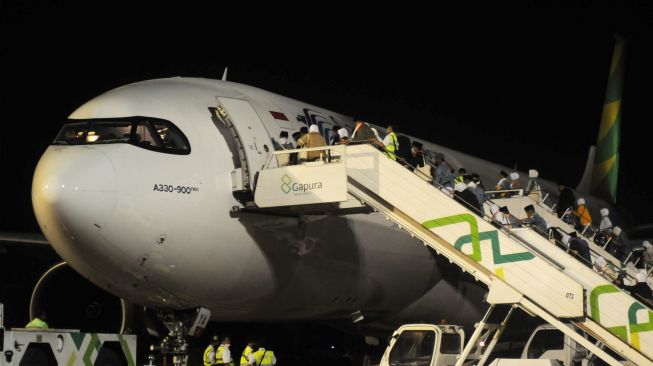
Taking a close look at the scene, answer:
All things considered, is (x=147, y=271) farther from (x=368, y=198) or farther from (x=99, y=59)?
(x=99, y=59)

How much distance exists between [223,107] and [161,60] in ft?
42.4

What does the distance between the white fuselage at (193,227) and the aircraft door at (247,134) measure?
6cm

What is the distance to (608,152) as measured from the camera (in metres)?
25.0

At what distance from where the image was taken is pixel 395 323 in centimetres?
1501

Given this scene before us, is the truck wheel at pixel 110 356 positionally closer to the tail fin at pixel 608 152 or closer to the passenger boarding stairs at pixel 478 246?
the passenger boarding stairs at pixel 478 246

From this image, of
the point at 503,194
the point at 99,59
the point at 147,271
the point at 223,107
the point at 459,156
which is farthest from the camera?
the point at 99,59

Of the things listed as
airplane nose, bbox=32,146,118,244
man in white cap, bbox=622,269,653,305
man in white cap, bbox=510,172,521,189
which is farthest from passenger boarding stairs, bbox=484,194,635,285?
airplane nose, bbox=32,146,118,244

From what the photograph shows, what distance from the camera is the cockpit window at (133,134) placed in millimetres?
10922

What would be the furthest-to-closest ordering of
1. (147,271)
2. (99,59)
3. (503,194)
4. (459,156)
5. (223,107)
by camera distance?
(99,59) → (459,156) → (503,194) → (223,107) → (147,271)

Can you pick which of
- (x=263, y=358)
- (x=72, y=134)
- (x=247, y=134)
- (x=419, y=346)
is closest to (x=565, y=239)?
(x=419, y=346)

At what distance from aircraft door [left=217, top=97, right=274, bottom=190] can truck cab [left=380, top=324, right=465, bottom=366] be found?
2.70 m

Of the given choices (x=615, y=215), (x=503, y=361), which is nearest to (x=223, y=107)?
(x=503, y=361)

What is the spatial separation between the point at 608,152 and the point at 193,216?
16.7 meters

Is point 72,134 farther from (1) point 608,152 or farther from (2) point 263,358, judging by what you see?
(1) point 608,152
